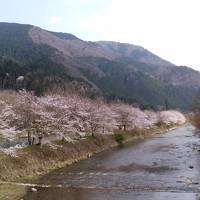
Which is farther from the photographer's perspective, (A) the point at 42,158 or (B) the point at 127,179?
(A) the point at 42,158

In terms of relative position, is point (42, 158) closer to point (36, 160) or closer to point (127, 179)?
point (36, 160)

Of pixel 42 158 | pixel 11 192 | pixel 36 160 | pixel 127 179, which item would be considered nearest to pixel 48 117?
pixel 42 158

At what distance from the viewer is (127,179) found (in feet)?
107

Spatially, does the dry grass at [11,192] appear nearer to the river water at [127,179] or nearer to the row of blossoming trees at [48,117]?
the river water at [127,179]

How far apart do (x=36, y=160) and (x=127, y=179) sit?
9063mm

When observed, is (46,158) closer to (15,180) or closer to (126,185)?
(15,180)

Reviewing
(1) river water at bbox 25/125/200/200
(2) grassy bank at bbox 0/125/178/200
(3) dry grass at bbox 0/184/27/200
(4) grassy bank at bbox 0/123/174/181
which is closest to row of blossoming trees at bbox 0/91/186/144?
(4) grassy bank at bbox 0/123/174/181

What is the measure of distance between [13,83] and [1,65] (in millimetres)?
20768

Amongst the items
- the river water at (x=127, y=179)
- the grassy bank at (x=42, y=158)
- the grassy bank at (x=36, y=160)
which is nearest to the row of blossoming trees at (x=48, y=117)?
the grassy bank at (x=42, y=158)

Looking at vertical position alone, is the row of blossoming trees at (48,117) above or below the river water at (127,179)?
above

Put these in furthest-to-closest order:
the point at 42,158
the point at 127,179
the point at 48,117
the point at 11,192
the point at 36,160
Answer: the point at 48,117 < the point at 42,158 < the point at 36,160 < the point at 127,179 < the point at 11,192

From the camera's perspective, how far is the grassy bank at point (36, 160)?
27.9 m

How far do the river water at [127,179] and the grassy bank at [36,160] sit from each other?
3.67ft

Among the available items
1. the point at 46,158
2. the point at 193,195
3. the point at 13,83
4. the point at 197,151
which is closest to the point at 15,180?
the point at 46,158
